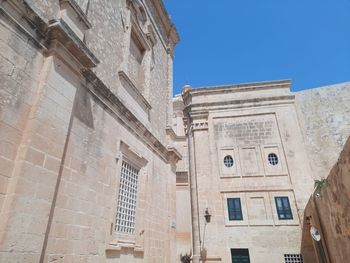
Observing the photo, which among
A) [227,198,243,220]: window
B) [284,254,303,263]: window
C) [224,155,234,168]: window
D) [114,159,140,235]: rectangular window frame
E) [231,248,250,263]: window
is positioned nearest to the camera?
[114,159,140,235]: rectangular window frame

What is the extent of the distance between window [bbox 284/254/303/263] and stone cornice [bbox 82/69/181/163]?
338 inches

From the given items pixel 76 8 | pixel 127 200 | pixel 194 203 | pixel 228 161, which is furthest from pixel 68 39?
pixel 228 161

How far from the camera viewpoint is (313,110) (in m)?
15.1

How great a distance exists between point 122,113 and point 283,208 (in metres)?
11.0

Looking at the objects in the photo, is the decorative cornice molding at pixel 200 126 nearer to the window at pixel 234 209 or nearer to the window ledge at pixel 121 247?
the window at pixel 234 209

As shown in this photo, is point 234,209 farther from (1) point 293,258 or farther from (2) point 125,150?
(2) point 125,150

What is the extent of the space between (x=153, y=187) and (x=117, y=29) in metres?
4.33

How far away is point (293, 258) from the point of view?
1187cm

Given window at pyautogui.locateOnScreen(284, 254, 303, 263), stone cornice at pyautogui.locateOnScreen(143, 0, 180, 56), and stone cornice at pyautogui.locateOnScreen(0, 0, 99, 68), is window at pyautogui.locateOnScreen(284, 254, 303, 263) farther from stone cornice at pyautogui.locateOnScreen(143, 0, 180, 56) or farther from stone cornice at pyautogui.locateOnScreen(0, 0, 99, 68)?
stone cornice at pyautogui.locateOnScreen(0, 0, 99, 68)

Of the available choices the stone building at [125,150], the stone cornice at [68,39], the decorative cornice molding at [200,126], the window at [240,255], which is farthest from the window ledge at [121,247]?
the decorative cornice molding at [200,126]

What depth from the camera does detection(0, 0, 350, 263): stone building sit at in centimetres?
296

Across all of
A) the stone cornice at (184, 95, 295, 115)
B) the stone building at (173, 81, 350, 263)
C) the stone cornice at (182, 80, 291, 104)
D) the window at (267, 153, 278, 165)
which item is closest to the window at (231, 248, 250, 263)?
the stone building at (173, 81, 350, 263)

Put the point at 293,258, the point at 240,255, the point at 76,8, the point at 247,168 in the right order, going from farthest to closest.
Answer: the point at 247,168 → the point at 240,255 → the point at 293,258 → the point at 76,8

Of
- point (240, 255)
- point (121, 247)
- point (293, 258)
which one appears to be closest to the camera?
point (121, 247)
